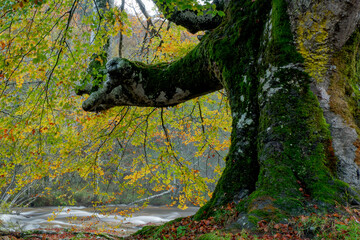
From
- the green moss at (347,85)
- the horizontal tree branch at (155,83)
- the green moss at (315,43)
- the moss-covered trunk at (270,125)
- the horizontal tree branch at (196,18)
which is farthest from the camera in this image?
the horizontal tree branch at (196,18)

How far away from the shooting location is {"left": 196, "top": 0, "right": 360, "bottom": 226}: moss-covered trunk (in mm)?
2068

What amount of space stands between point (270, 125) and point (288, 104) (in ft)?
0.89

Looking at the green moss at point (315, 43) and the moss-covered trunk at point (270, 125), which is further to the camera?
the green moss at point (315, 43)

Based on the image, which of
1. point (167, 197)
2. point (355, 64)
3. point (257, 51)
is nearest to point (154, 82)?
point (257, 51)

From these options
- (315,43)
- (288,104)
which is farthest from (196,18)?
(288,104)

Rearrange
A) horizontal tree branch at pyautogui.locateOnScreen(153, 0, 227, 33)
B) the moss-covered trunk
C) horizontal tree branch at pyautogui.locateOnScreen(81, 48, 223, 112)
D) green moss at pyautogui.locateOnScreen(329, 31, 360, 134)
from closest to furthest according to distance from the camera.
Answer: the moss-covered trunk < green moss at pyautogui.locateOnScreen(329, 31, 360, 134) < horizontal tree branch at pyautogui.locateOnScreen(81, 48, 223, 112) < horizontal tree branch at pyautogui.locateOnScreen(153, 0, 227, 33)

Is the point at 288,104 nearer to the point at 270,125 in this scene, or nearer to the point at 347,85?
the point at 270,125

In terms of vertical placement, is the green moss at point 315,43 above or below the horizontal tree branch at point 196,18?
below

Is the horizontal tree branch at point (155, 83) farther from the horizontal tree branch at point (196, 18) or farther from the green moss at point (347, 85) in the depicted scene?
the green moss at point (347, 85)

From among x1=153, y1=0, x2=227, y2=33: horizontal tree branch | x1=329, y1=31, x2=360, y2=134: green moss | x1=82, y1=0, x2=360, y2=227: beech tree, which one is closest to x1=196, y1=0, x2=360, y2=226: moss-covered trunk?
x1=82, y1=0, x2=360, y2=227: beech tree

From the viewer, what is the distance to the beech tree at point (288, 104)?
6.93 ft

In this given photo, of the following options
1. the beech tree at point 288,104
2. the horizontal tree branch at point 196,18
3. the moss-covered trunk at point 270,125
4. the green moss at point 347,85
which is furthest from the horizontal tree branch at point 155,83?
the green moss at point 347,85

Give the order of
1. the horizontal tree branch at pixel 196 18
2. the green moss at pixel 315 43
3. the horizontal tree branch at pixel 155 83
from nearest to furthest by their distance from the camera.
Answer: the green moss at pixel 315 43 → the horizontal tree branch at pixel 155 83 → the horizontal tree branch at pixel 196 18

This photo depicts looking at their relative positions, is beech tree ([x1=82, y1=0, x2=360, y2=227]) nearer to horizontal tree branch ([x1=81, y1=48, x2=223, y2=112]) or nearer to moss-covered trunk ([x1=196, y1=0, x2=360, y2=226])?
moss-covered trunk ([x1=196, y1=0, x2=360, y2=226])
